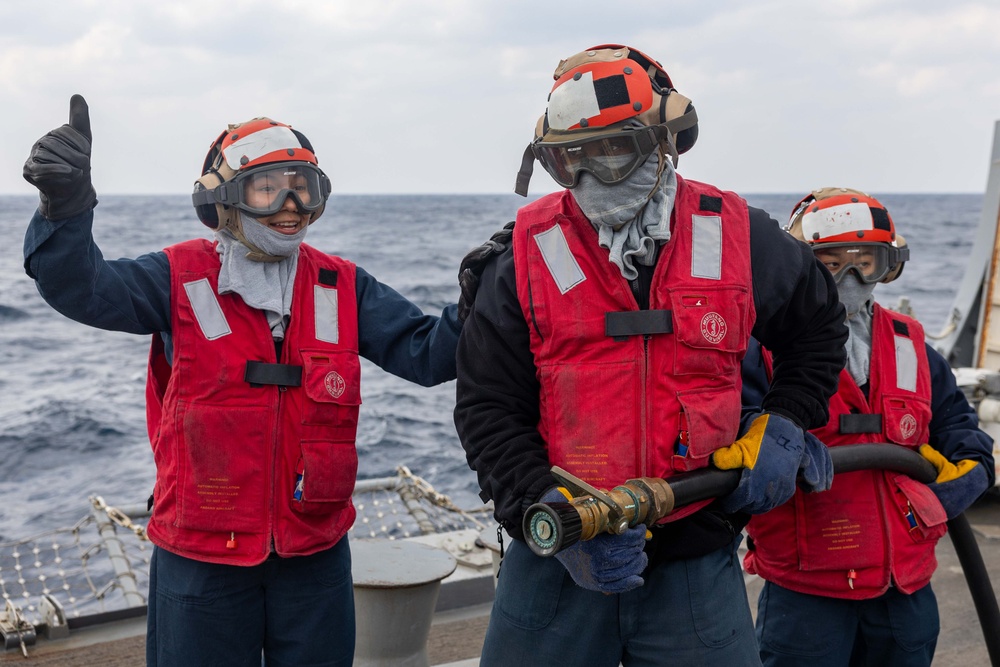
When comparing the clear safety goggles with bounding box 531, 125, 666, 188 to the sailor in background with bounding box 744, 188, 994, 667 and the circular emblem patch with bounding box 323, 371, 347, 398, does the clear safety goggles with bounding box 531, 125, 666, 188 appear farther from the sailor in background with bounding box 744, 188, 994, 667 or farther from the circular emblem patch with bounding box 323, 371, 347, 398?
the circular emblem patch with bounding box 323, 371, 347, 398

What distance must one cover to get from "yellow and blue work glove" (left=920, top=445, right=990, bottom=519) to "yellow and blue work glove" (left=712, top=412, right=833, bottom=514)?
82 centimetres

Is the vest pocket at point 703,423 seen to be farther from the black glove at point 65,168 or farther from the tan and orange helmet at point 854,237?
the black glove at point 65,168

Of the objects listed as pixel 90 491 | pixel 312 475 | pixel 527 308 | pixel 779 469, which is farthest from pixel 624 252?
pixel 90 491

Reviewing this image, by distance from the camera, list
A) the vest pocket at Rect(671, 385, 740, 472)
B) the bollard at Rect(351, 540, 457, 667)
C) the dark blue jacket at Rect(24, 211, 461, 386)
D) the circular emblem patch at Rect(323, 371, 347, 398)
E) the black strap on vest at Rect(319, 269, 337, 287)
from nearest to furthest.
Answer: the vest pocket at Rect(671, 385, 740, 472), the dark blue jacket at Rect(24, 211, 461, 386), the circular emblem patch at Rect(323, 371, 347, 398), the black strap on vest at Rect(319, 269, 337, 287), the bollard at Rect(351, 540, 457, 667)

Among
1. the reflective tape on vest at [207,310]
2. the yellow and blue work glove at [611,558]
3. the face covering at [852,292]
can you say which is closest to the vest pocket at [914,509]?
the face covering at [852,292]

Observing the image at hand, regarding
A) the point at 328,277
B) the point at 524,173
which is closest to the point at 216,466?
the point at 328,277

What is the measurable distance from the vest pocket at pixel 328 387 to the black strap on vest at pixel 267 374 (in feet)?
0.17

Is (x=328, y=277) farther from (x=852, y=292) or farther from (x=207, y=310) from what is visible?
(x=852, y=292)

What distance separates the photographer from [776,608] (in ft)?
10.8

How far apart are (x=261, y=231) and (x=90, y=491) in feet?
33.8

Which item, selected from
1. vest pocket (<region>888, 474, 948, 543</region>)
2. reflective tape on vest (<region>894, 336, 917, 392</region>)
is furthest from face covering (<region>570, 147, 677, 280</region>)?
vest pocket (<region>888, 474, 948, 543</region>)

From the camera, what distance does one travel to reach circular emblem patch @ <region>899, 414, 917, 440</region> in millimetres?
3189

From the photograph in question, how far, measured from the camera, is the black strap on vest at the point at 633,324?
244 cm

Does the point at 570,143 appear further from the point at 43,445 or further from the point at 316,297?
the point at 43,445
